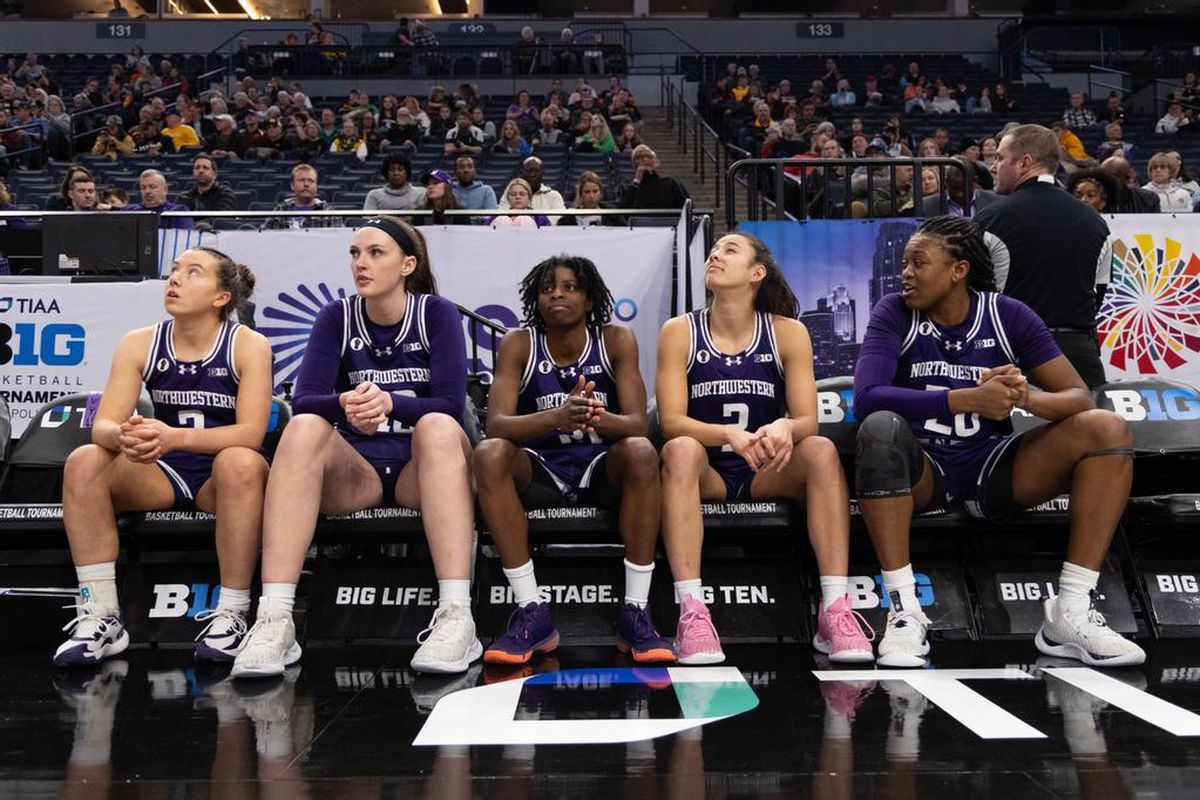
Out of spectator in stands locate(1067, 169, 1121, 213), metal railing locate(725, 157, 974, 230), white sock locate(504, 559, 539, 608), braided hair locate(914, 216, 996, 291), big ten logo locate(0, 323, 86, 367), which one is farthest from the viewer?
big ten logo locate(0, 323, 86, 367)

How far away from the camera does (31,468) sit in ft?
13.3

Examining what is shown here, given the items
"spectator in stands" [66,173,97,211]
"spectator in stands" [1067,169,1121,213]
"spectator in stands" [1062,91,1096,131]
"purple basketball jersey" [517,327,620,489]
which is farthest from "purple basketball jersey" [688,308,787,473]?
"spectator in stands" [1062,91,1096,131]

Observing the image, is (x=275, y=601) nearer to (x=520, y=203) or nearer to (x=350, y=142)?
(x=520, y=203)

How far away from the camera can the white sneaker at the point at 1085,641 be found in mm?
3221

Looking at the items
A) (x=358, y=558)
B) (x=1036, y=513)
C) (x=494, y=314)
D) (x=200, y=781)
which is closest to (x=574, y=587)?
(x=358, y=558)

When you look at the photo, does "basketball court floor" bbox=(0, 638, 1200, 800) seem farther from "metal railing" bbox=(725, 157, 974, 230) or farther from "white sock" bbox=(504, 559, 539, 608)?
"metal railing" bbox=(725, 157, 974, 230)

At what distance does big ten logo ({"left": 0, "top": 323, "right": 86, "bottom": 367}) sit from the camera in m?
6.51

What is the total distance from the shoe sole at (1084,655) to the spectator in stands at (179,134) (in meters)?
13.5

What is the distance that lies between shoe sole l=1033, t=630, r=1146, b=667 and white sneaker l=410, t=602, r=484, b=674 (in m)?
1.64

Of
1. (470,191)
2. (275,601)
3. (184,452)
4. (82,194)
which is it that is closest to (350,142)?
(470,191)

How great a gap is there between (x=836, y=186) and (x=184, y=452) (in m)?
5.84

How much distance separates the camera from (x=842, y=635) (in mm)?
3311

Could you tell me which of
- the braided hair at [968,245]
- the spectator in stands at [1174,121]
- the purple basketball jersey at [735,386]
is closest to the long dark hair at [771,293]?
the purple basketball jersey at [735,386]

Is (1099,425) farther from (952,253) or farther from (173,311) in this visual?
(173,311)
